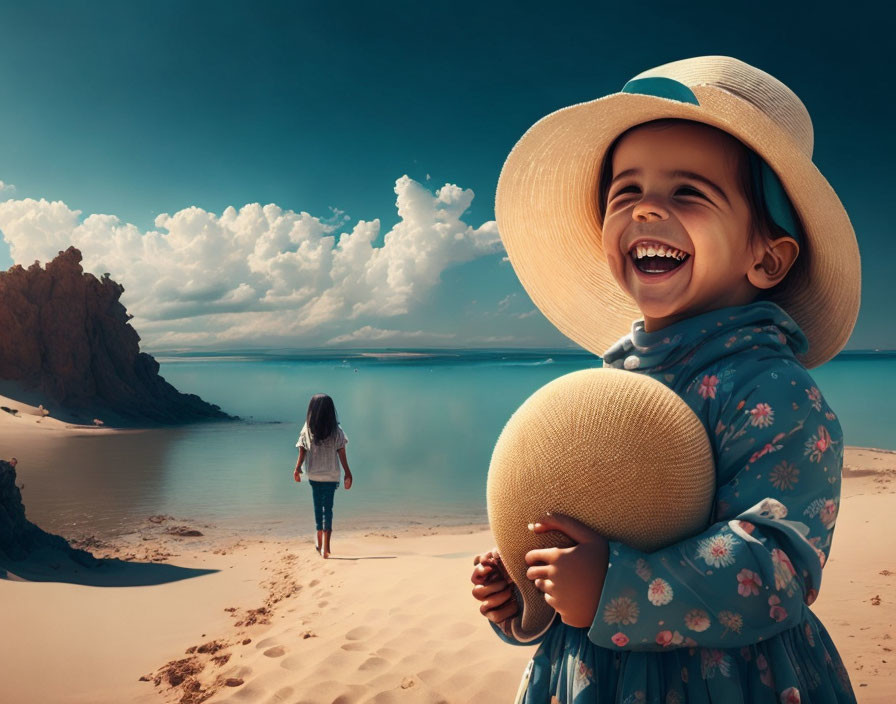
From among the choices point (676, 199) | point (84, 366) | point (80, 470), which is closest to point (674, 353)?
point (676, 199)

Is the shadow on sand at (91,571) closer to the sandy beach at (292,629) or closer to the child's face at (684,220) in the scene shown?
the sandy beach at (292,629)

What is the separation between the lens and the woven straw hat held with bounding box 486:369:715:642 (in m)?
1.12

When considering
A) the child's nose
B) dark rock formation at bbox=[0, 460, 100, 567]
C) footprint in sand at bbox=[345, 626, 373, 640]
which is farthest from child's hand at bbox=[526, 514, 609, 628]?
dark rock formation at bbox=[0, 460, 100, 567]

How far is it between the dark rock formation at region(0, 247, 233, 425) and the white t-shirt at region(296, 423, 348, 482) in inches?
1050

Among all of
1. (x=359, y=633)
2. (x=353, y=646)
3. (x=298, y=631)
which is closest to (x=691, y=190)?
(x=353, y=646)

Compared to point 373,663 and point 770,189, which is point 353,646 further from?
point 770,189

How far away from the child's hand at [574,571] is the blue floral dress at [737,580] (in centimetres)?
2

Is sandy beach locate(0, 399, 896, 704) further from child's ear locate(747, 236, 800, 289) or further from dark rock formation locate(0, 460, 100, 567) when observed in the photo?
child's ear locate(747, 236, 800, 289)

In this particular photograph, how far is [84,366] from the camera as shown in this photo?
3203 centimetres

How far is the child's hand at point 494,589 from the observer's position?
1387mm

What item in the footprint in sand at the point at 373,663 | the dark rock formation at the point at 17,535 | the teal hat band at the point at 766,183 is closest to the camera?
the teal hat band at the point at 766,183

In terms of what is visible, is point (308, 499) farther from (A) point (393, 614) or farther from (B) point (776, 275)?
(B) point (776, 275)

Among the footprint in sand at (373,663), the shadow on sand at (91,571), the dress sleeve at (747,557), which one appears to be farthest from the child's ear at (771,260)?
the shadow on sand at (91,571)

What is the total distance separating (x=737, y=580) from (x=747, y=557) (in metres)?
0.04
